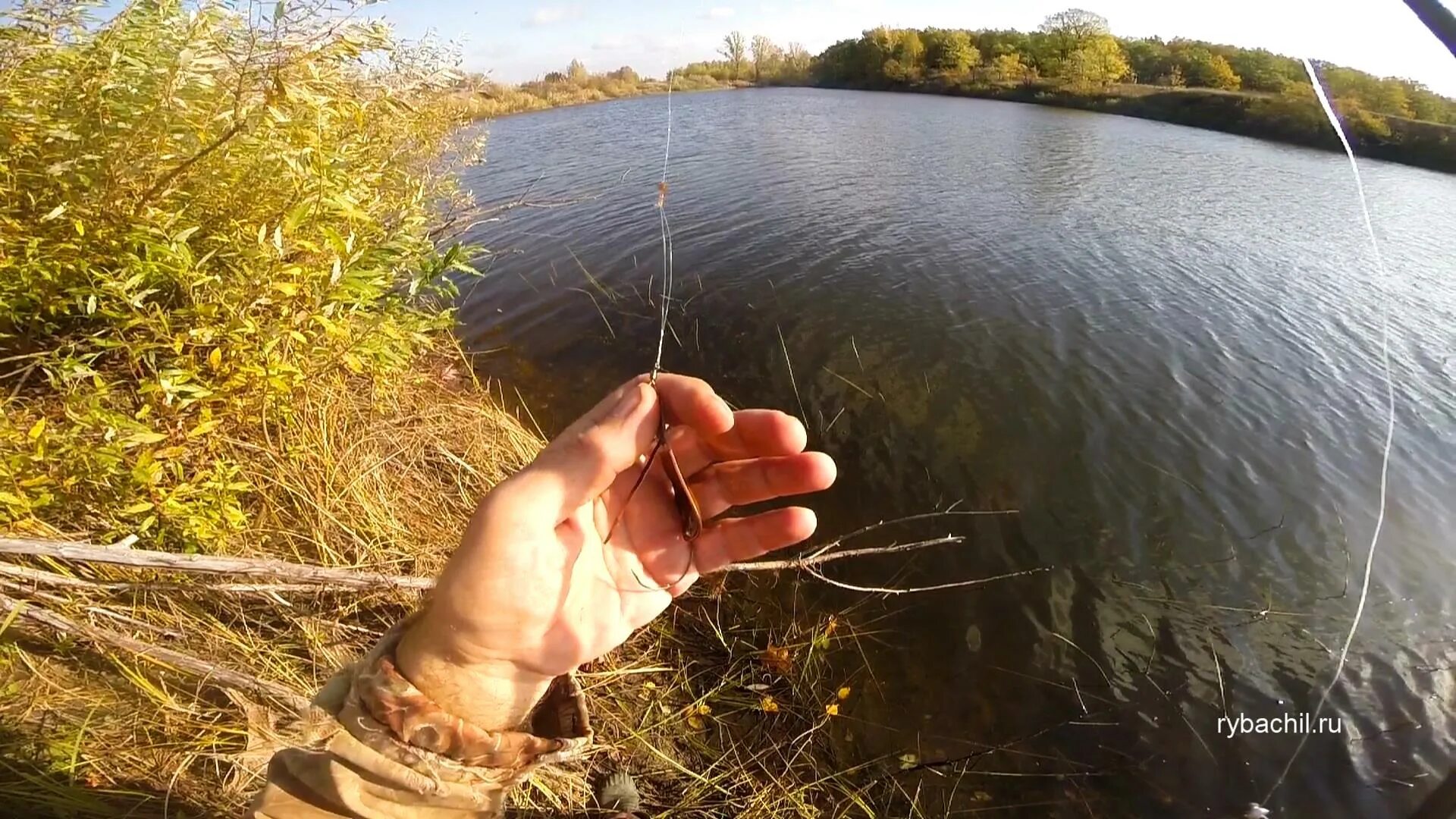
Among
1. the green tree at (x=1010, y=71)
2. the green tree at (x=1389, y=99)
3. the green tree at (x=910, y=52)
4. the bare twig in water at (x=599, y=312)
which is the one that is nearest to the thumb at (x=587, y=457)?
the bare twig in water at (x=599, y=312)

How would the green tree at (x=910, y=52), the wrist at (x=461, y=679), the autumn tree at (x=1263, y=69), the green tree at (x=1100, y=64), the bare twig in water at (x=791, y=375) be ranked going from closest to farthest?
the wrist at (x=461, y=679), the bare twig in water at (x=791, y=375), the autumn tree at (x=1263, y=69), the green tree at (x=1100, y=64), the green tree at (x=910, y=52)

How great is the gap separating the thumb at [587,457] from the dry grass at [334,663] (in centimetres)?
216

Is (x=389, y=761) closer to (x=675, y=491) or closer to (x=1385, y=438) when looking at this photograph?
(x=675, y=491)

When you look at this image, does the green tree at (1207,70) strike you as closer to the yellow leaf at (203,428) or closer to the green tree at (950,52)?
the green tree at (950,52)

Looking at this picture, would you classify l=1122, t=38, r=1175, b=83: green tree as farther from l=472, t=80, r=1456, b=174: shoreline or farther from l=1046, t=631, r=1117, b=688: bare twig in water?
l=1046, t=631, r=1117, b=688: bare twig in water

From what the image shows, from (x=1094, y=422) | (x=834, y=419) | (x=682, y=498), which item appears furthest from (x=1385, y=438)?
(x=682, y=498)

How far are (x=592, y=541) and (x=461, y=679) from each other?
0.54 meters

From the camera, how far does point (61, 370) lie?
2938 millimetres

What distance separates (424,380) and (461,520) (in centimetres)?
249

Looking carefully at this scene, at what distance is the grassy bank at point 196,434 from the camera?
2.82 meters

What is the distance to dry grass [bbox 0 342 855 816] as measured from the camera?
109 inches

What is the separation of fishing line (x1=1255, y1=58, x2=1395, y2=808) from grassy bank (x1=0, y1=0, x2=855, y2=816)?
3241 mm

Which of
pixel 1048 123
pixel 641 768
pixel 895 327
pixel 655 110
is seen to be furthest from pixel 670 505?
pixel 655 110

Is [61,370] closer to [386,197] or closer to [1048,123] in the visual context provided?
[386,197]
